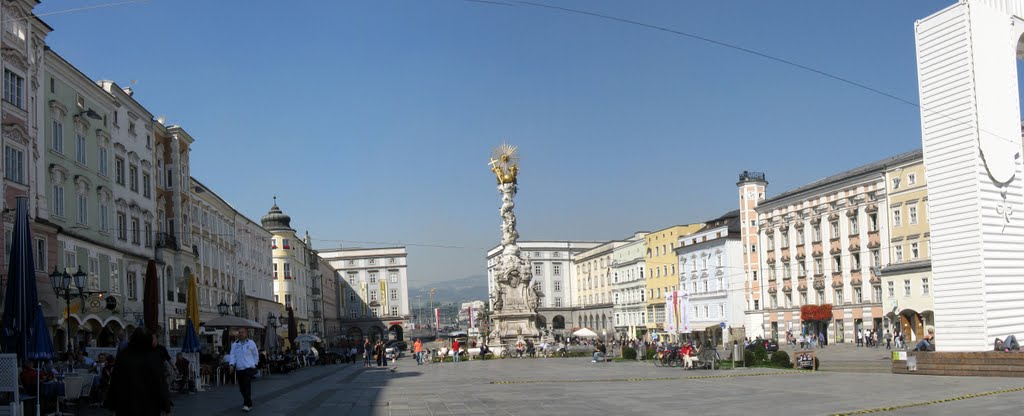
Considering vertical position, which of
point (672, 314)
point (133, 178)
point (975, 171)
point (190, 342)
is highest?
point (133, 178)

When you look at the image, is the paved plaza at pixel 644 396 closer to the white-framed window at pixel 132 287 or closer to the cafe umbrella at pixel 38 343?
the cafe umbrella at pixel 38 343

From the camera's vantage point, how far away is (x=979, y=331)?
2656 centimetres

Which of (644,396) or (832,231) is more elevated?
(832,231)

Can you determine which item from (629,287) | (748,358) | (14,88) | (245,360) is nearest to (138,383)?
(245,360)

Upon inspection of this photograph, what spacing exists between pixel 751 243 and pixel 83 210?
191 feet

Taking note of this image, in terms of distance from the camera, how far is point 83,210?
131 ft

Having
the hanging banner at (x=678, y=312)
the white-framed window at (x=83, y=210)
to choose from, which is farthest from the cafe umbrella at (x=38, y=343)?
the hanging banner at (x=678, y=312)

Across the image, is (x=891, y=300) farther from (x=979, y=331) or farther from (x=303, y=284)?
(x=303, y=284)

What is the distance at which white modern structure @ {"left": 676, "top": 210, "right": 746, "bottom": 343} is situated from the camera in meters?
88.4

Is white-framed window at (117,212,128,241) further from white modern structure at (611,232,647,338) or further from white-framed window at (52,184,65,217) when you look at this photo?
white modern structure at (611,232,647,338)

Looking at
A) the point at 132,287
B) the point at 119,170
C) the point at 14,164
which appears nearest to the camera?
the point at 14,164

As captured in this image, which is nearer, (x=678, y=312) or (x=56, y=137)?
(x=56, y=137)

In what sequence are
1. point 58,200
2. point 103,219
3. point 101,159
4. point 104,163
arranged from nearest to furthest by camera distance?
point 58,200 < point 103,219 < point 101,159 < point 104,163

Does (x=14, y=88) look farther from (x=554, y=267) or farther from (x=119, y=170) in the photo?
(x=554, y=267)
